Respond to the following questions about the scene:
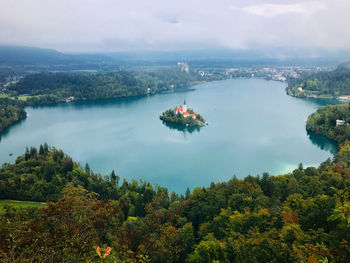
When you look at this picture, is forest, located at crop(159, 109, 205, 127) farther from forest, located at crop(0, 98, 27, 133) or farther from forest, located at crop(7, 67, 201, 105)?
forest, located at crop(7, 67, 201, 105)

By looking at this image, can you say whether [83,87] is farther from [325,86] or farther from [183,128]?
[325,86]

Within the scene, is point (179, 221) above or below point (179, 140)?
above

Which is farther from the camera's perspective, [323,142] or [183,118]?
[183,118]

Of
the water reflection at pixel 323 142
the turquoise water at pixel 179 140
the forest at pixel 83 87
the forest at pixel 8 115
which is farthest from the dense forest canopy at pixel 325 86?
the forest at pixel 8 115

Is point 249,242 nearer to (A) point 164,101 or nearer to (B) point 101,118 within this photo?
(B) point 101,118

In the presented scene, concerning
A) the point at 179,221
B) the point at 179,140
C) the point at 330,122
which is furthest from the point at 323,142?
the point at 179,221

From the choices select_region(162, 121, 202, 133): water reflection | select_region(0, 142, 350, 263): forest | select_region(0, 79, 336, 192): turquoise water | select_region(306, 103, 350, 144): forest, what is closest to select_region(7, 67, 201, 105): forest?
select_region(0, 79, 336, 192): turquoise water

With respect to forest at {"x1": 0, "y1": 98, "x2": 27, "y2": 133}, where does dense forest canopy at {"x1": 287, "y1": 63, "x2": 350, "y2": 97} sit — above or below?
above

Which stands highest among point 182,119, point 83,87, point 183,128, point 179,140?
point 83,87

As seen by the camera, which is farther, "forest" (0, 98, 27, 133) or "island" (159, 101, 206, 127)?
"island" (159, 101, 206, 127)
